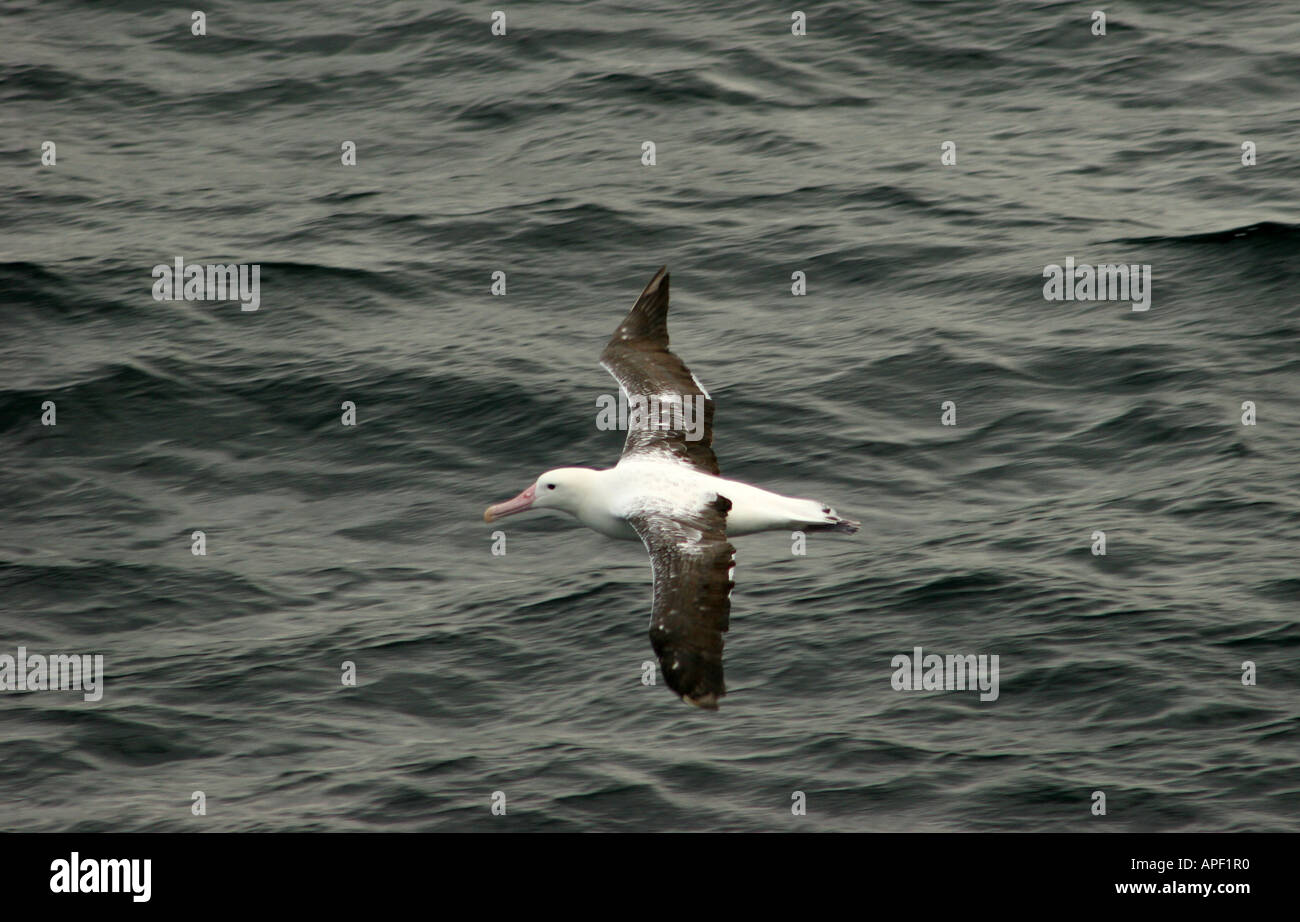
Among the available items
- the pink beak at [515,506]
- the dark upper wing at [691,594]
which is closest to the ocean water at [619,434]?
the pink beak at [515,506]

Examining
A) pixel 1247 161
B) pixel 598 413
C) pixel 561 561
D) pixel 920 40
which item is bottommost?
pixel 561 561

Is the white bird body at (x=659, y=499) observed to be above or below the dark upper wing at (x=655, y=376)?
below

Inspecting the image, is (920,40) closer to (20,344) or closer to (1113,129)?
(1113,129)

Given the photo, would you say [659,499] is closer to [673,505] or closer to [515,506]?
[673,505]

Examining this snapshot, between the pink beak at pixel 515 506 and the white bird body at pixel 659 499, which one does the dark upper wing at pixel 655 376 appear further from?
the pink beak at pixel 515 506

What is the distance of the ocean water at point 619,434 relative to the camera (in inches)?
557

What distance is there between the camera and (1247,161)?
867 inches

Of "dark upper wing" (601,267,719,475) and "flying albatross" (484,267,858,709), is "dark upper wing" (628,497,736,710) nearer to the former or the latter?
"flying albatross" (484,267,858,709)

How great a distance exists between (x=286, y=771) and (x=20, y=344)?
8441 mm

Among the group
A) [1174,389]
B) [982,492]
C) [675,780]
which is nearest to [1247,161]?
[1174,389]

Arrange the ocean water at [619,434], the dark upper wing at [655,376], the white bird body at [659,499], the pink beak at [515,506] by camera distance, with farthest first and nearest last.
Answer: the dark upper wing at [655,376], the ocean water at [619,434], the pink beak at [515,506], the white bird body at [659,499]

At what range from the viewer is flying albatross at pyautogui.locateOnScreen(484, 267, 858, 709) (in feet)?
37.9

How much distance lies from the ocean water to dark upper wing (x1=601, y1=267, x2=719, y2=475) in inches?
72.3
